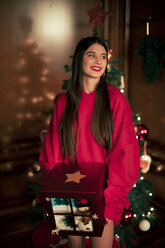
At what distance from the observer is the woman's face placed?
155 cm

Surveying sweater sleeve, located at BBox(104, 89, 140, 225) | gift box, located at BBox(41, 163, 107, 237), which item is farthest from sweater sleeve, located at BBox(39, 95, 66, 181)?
sweater sleeve, located at BBox(104, 89, 140, 225)

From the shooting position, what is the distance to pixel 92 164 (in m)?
1.52

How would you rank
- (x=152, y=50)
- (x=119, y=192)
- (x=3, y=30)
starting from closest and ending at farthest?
(x=119, y=192) < (x=152, y=50) < (x=3, y=30)

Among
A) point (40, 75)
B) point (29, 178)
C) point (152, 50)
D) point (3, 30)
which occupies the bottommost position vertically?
point (29, 178)

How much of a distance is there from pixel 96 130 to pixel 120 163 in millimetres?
245

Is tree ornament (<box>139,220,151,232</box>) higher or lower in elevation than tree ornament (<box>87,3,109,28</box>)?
lower

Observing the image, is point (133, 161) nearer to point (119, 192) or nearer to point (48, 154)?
point (119, 192)

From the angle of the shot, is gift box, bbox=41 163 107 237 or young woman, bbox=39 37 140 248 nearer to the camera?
gift box, bbox=41 163 107 237

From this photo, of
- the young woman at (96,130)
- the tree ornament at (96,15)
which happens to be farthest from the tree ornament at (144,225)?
the tree ornament at (96,15)

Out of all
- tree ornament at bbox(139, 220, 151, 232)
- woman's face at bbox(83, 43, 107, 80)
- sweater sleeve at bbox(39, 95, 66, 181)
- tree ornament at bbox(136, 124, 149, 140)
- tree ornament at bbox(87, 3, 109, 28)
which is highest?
tree ornament at bbox(87, 3, 109, 28)

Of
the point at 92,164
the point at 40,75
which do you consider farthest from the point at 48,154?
the point at 40,75

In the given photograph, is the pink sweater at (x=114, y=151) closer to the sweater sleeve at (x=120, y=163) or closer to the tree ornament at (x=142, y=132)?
the sweater sleeve at (x=120, y=163)

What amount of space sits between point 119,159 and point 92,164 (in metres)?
0.17

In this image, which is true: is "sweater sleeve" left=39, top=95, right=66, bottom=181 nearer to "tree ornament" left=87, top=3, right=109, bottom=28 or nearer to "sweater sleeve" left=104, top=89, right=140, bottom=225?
"sweater sleeve" left=104, top=89, right=140, bottom=225
